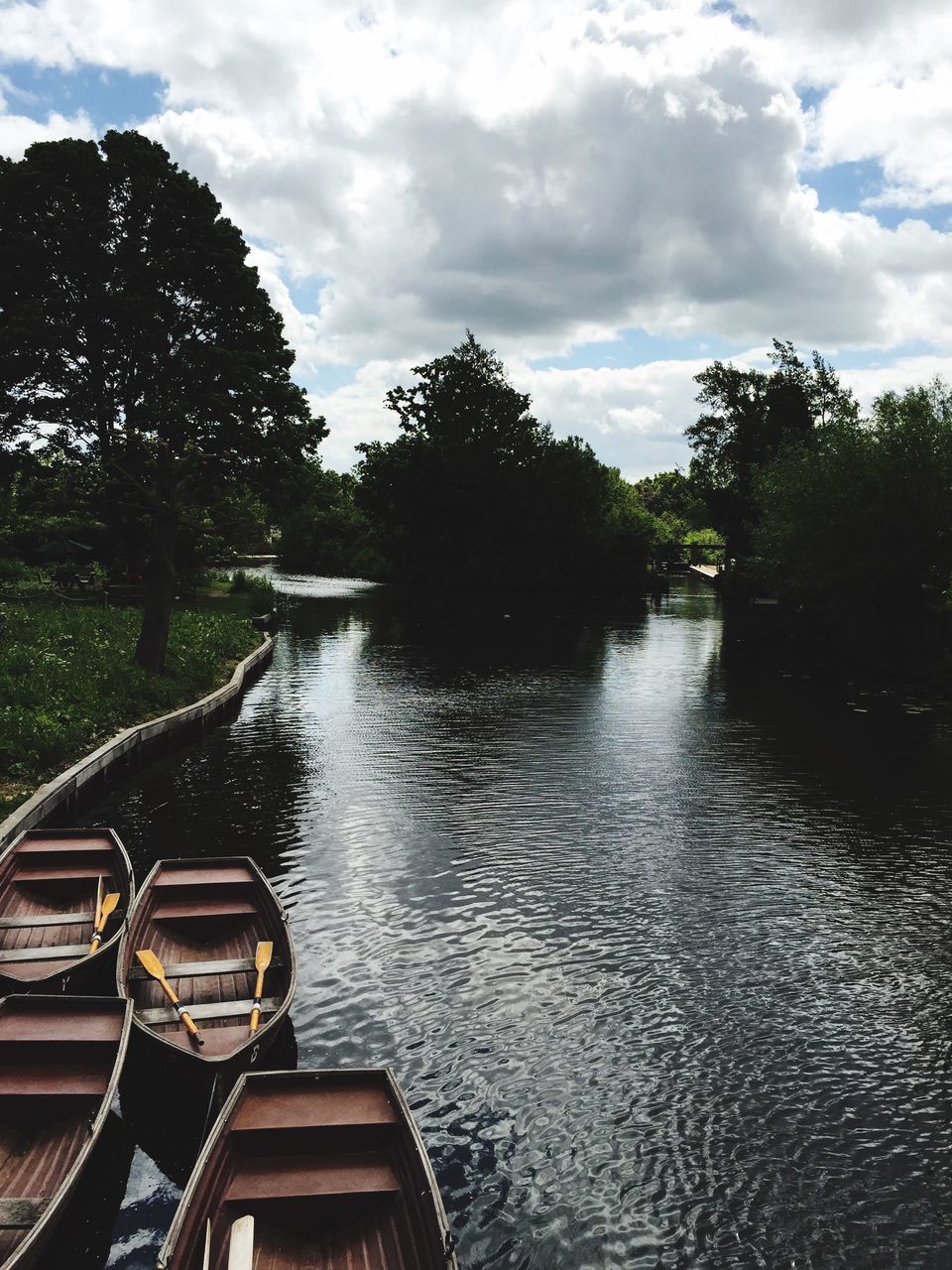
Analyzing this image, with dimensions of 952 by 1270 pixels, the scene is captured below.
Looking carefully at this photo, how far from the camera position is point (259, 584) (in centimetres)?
6284

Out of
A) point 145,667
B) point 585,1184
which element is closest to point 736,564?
point 145,667

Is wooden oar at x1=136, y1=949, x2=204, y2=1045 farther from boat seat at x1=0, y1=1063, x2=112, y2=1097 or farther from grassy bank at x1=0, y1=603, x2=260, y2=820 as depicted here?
grassy bank at x1=0, y1=603, x2=260, y2=820

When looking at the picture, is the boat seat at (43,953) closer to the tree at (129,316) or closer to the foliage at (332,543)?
the tree at (129,316)

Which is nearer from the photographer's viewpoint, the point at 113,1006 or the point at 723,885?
the point at 113,1006

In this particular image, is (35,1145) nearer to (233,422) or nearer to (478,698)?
(478,698)

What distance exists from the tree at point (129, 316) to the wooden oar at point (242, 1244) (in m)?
35.4

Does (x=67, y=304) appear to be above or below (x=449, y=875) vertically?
above

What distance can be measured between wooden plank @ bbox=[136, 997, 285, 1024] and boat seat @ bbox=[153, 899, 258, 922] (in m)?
2.27

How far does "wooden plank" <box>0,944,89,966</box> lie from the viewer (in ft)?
36.7

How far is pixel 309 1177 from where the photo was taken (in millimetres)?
7551

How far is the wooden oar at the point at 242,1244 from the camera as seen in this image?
663 centimetres

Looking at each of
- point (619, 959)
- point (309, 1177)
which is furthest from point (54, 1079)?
point (619, 959)

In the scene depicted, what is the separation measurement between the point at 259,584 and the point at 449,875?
4899cm

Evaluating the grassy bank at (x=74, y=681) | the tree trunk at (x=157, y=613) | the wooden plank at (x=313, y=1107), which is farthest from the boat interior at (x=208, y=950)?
the tree trunk at (x=157, y=613)
